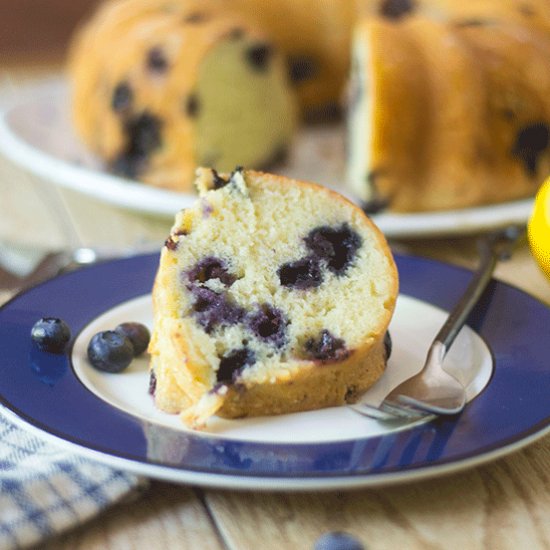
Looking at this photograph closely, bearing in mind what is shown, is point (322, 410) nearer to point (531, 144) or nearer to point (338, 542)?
point (338, 542)

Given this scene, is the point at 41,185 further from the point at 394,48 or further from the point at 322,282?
the point at 322,282

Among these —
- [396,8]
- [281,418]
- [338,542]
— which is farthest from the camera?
[396,8]

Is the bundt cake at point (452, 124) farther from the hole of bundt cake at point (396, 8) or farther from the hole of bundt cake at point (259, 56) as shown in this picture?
the hole of bundt cake at point (396, 8)

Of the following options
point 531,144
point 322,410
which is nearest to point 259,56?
point 531,144

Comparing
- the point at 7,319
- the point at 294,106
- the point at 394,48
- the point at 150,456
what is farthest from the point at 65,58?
the point at 150,456

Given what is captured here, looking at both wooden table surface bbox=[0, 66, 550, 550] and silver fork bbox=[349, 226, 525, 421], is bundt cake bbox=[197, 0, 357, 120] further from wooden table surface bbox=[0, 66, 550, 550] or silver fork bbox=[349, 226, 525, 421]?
wooden table surface bbox=[0, 66, 550, 550]

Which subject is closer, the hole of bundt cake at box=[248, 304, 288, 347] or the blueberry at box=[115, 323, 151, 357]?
the hole of bundt cake at box=[248, 304, 288, 347]

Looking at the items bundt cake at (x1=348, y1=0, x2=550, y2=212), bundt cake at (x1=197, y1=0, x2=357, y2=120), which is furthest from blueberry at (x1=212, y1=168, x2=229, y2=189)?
bundt cake at (x1=197, y1=0, x2=357, y2=120)
